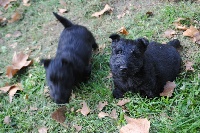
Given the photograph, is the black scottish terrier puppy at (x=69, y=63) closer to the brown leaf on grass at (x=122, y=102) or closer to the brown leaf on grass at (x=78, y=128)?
the brown leaf on grass at (x=78, y=128)

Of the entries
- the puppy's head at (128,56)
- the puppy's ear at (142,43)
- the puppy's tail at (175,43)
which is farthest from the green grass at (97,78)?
the puppy's ear at (142,43)

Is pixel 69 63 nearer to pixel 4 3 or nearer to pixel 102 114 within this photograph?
pixel 102 114

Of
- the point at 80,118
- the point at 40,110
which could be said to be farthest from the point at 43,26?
the point at 80,118

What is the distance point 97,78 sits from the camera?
4.75m

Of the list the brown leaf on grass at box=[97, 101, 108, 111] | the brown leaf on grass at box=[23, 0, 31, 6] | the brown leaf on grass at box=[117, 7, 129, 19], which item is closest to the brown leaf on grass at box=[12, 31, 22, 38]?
the brown leaf on grass at box=[23, 0, 31, 6]

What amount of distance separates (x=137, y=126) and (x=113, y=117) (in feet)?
1.62

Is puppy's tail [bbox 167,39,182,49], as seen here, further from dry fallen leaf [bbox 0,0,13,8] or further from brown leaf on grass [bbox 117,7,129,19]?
dry fallen leaf [bbox 0,0,13,8]

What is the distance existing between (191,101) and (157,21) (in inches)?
85.5

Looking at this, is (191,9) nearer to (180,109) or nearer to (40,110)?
(180,109)

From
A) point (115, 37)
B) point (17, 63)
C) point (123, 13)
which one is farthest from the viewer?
point (123, 13)

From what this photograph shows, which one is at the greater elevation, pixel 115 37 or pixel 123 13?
pixel 115 37

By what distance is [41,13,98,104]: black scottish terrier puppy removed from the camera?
4121mm

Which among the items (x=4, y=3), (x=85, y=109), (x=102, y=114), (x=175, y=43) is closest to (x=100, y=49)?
(x=175, y=43)

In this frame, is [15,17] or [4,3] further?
[4,3]
